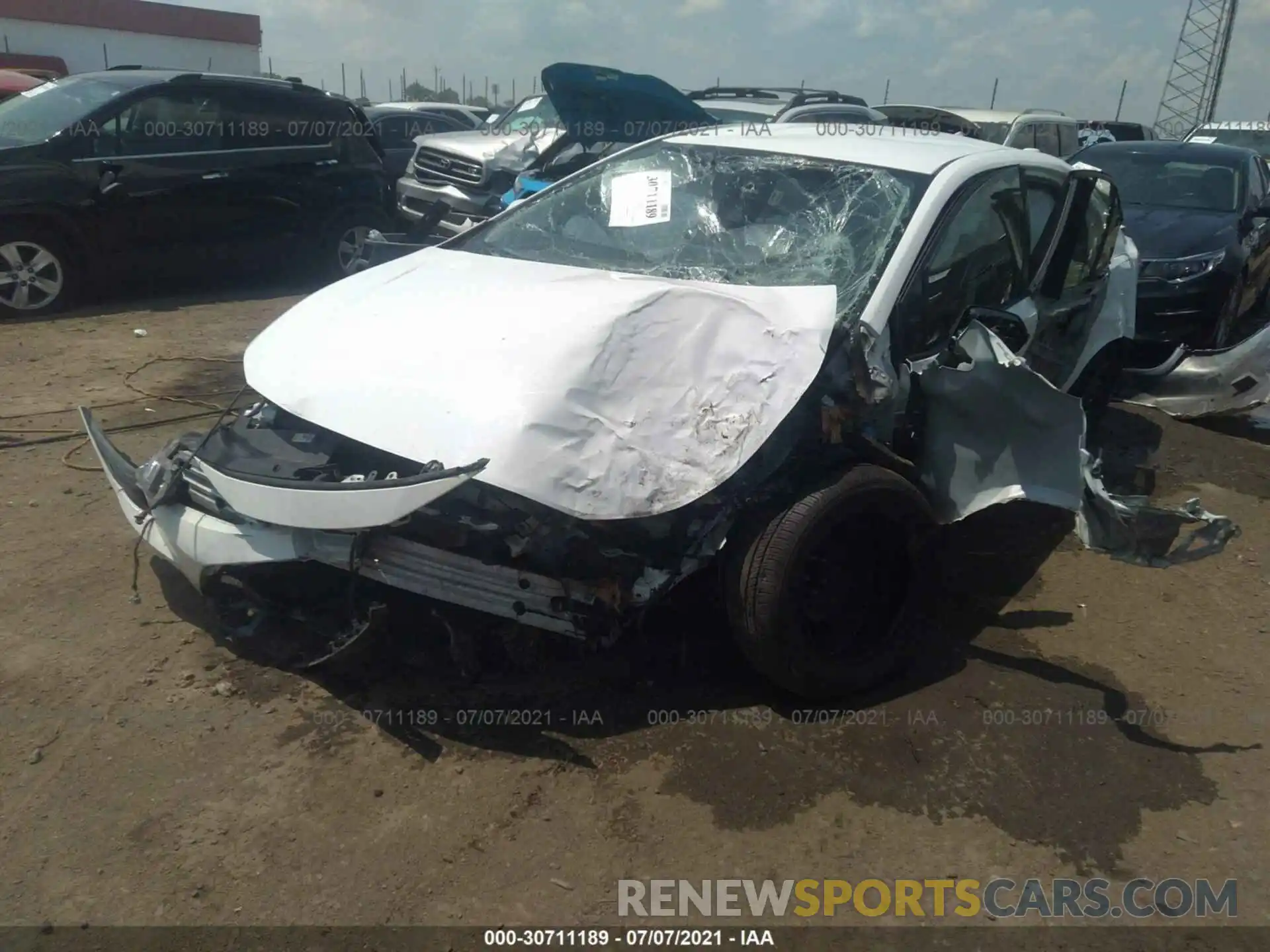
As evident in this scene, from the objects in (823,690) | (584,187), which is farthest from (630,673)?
(584,187)

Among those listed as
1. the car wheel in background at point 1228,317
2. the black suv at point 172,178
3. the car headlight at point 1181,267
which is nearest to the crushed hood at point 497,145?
the black suv at point 172,178

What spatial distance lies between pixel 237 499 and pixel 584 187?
225cm

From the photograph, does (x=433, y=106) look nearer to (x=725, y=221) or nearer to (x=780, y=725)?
(x=725, y=221)

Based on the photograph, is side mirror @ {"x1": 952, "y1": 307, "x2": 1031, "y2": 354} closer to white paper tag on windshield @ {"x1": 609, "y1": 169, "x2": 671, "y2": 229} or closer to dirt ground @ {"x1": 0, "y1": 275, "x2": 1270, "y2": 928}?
dirt ground @ {"x1": 0, "y1": 275, "x2": 1270, "y2": 928}

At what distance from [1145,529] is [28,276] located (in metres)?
7.60

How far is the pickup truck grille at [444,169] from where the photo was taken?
9891 millimetres

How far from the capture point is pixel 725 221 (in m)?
3.88

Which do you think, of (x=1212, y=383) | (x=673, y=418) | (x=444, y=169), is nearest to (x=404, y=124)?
(x=444, y=169)

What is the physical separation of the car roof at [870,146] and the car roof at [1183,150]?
4839 millimetres

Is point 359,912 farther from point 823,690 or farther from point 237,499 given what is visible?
point 823,690

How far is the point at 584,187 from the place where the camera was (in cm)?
439

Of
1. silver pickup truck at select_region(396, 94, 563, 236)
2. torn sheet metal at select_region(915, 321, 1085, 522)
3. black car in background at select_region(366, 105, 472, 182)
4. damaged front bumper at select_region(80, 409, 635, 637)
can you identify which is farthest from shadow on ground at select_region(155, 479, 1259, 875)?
black car in background at select_region(366, 105, 472, 182)

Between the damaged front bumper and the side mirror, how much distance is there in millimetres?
1737

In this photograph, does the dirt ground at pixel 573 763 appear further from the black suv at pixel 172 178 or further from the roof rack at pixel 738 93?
the roof rack at pixel 738 93
